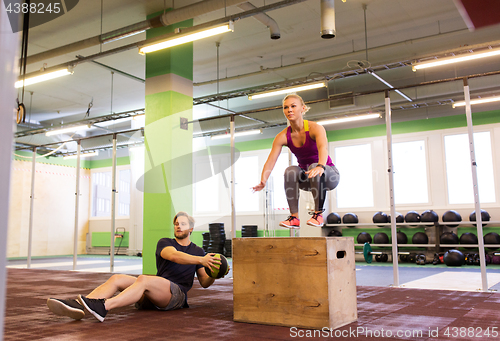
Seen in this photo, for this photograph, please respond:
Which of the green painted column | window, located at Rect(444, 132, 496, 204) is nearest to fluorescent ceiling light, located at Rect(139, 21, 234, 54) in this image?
the green painted column

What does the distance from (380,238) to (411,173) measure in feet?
5.84

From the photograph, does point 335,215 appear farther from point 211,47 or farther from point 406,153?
point 211,47

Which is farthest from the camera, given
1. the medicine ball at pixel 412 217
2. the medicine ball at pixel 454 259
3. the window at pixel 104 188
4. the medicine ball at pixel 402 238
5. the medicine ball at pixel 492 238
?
the window at pixel 104 188

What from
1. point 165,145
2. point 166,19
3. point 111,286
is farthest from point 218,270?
point 166,19

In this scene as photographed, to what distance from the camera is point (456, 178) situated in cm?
905

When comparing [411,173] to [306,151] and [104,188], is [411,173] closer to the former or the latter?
[306,151]

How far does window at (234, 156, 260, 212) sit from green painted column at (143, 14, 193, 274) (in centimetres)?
553

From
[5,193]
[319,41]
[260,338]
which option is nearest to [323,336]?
[260,338]

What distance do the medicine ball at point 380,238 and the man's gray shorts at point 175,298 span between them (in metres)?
6.60

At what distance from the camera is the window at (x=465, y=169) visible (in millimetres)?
8758

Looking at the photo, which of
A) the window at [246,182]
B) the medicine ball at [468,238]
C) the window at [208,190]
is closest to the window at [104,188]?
the window at [208,190]

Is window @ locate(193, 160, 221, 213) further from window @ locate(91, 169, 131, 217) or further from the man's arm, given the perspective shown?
the man's arm

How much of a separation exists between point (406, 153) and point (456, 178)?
122cm

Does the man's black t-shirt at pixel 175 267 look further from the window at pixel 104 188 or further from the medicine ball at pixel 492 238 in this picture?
the window at pixel 104 188
